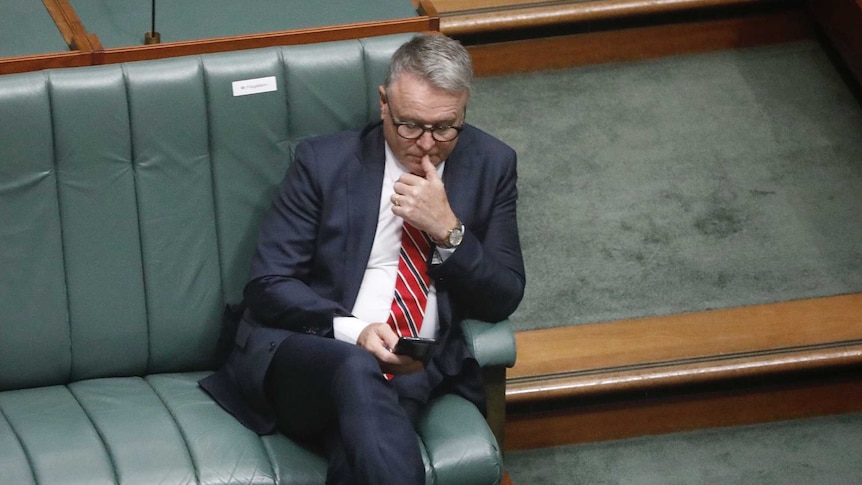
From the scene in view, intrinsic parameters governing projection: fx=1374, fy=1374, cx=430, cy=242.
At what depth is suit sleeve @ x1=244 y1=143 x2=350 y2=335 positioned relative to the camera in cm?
225

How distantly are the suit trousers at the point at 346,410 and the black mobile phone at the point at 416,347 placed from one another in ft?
0.16

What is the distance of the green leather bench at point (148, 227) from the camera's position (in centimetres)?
228

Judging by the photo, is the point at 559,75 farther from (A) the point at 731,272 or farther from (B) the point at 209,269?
(B) the point at 209,269

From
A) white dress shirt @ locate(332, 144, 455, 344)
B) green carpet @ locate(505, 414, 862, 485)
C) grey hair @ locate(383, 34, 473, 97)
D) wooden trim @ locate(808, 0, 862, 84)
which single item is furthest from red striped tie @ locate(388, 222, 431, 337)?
wooden trim @ locate(808, 0, 862, 84)

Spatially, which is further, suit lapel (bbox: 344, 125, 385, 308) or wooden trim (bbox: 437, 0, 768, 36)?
wooden trim (bbox: 437, 0, 768, 36)

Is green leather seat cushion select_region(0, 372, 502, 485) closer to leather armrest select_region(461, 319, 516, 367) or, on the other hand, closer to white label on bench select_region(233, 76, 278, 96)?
leather armrest select_region(461, 319, 516, 367)

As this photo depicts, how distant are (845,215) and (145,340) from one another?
60.1 inches

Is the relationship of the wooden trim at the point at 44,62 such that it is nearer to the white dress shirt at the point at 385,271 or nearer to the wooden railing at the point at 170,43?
the wooden railing at the point at 170,43

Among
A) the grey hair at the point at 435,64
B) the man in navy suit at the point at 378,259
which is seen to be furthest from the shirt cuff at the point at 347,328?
the grey hair at the point at 435,64

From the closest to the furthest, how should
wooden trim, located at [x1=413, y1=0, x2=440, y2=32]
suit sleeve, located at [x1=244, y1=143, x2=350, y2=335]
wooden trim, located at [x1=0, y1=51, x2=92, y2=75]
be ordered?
suit sleeve, located at [x1=244, y1=143, x2=350, y2=335]
wooden trim, located at [x1=0, y1=51, x2=92, y2=75]
wooden trim, located at [x1=413, y1=0, x2=440, y2=32]

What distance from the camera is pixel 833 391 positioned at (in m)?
2.78

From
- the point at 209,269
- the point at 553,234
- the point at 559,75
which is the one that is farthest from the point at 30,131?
the point at 559,75

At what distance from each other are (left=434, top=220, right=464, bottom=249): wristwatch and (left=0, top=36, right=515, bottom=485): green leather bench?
15cm

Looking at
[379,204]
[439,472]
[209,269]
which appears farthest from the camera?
[209,269]
